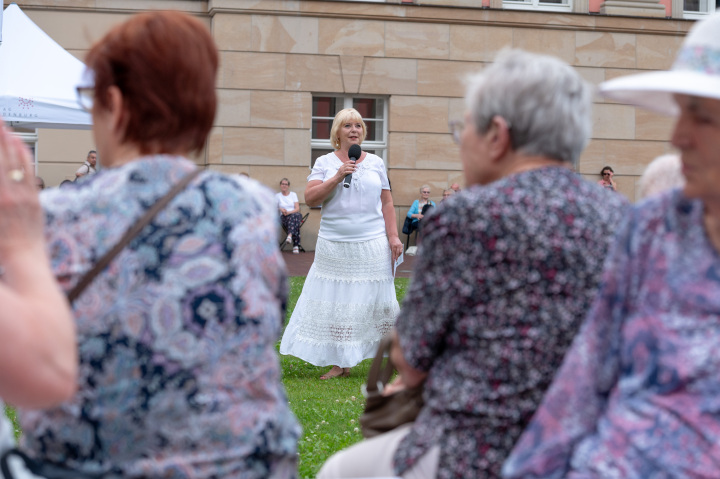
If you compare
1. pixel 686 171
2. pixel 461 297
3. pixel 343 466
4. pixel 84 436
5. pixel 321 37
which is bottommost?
pixel 343 466

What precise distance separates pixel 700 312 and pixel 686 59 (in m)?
0.51

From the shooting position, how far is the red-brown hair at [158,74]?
1848 mm

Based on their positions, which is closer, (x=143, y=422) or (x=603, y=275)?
(x=143, y=422)

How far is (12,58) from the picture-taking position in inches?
387

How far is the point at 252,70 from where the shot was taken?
19141 mm

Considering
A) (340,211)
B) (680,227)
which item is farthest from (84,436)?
(340,211)

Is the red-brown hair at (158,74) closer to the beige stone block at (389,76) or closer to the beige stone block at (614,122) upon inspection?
the beige stone block at (389,76)

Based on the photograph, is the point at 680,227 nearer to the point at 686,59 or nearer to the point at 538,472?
the point at 686,59

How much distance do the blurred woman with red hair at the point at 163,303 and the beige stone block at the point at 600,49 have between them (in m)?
19.4

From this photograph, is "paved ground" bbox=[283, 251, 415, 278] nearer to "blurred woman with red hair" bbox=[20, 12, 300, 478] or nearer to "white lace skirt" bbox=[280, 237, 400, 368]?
"white lace skirt" bbox=[280, 237, 400, 368]

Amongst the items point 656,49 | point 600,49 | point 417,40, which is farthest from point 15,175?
point 656,49

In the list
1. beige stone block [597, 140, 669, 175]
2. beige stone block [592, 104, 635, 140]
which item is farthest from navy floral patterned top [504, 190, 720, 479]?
beige stone block [597, 140, 669, 175]

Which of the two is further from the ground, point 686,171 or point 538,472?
point 686,171

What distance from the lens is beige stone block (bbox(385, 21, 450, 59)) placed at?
64.2ft
